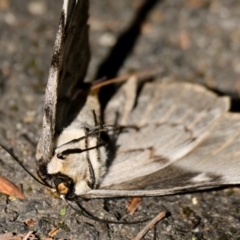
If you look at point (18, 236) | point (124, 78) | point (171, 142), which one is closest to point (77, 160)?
point (18, 236)

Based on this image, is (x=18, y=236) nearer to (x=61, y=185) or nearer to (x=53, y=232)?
(x=53, y=232)

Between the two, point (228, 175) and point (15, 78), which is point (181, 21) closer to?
point (15, 78)

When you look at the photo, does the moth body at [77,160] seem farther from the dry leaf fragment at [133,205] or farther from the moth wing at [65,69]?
the dry leaf fragment at [133,205]

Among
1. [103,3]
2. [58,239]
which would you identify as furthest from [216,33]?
[58,239]

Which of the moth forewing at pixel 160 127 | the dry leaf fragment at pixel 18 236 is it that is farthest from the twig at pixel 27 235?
the moth forewing at pixel 160 127

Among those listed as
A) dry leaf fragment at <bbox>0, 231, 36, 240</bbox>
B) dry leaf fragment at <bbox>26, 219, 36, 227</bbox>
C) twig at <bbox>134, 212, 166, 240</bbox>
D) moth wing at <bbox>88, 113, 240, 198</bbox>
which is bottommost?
dry leaf fragment at <bbox>0, 231, 36, 240</bbox>

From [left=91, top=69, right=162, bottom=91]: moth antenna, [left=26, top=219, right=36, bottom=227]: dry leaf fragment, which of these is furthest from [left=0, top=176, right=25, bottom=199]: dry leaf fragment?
[left=91, top=69, right=162, bottom=91]: moth antenna

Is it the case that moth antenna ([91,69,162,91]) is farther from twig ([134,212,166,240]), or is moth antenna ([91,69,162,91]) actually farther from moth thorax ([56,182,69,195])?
twig ([134,212,166,240])
